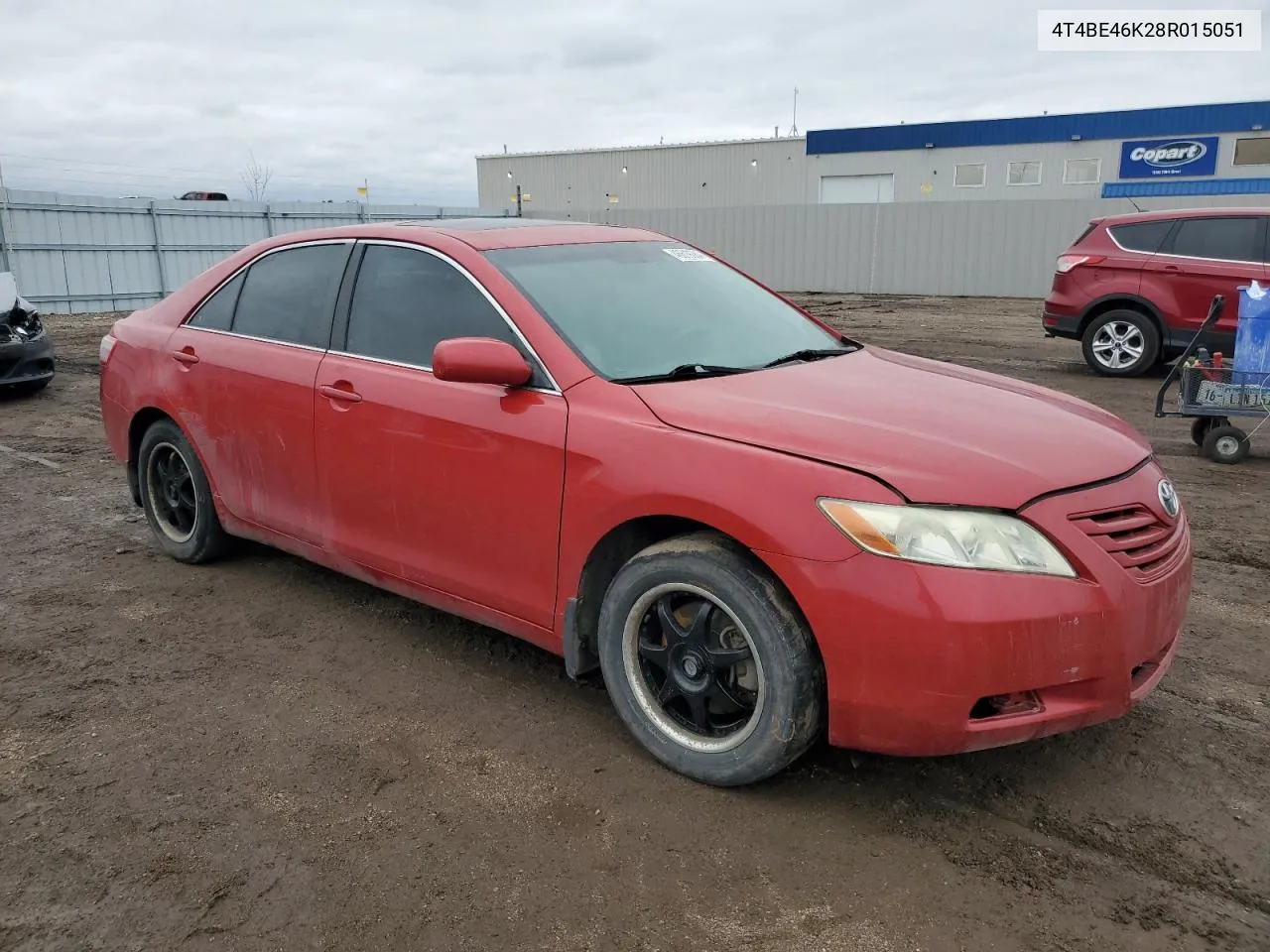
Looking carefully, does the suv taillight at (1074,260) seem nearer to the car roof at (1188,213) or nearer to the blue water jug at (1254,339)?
the car roof at (1188,213)

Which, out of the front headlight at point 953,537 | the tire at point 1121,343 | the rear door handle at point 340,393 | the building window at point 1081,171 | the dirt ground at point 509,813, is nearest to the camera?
the dirt ground at point 509,813

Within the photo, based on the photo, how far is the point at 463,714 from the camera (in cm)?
353

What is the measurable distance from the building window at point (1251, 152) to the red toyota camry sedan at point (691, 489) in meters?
34.1

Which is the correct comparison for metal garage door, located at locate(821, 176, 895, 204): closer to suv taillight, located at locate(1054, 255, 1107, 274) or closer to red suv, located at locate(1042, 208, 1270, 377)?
suv taillight, located at locate(1054, 255, 1107, 274)

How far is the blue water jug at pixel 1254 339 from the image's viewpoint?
22.9 feet

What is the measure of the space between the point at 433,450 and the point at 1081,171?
115 ft

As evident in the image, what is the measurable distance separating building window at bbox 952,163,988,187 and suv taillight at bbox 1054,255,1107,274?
24.7 m

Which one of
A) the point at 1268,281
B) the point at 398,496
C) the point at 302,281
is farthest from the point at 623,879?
the point at 1268,281

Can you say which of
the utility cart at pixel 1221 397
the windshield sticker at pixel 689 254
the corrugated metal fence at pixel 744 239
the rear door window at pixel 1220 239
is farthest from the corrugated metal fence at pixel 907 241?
the windshield sticker at pixel 689 254

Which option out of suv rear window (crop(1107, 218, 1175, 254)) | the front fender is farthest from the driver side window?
suv rear window (crop(1107, 218, 1175, 254))

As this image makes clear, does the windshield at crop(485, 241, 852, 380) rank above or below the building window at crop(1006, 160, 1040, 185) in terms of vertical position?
below

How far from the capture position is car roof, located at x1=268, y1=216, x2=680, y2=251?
387 cm

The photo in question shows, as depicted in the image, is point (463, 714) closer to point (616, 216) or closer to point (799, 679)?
point (799, 679)

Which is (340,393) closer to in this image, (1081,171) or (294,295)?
(294,295)
